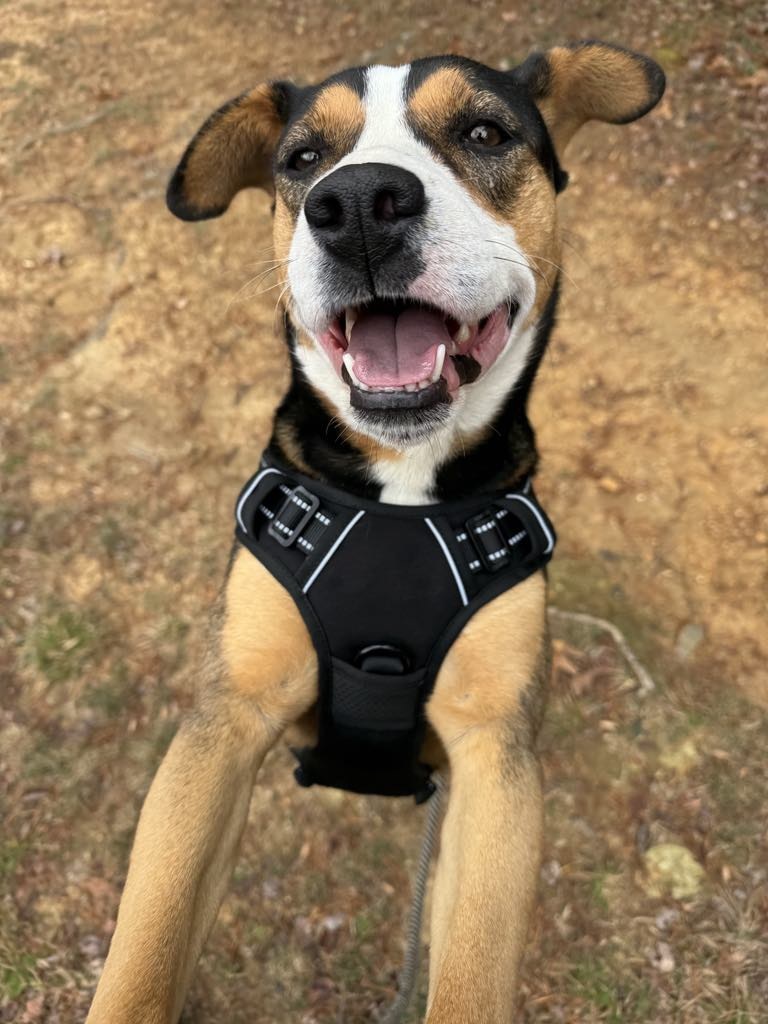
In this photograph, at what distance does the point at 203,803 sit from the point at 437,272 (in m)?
1.91

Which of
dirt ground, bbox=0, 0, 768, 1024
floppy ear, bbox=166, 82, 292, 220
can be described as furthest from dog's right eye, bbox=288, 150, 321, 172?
dirt ground, bbox=0, 0, 768, 1024

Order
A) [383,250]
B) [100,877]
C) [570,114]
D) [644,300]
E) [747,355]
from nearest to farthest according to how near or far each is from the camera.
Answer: [383,250]
[570,114]
[100,877]
[747,355]
[644,300]

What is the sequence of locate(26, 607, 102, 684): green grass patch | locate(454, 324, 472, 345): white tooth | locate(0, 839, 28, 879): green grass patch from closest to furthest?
1. locate(454, 324, 472, 345): white tooth
2. locate(0, 839, 28, 879): green grass patch
3. locate(26, 607, 102, 684): green grass patch

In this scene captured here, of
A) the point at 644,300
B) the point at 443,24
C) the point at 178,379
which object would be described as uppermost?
the point at 443,24

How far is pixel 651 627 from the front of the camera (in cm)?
446

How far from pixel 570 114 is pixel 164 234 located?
3.76 metres

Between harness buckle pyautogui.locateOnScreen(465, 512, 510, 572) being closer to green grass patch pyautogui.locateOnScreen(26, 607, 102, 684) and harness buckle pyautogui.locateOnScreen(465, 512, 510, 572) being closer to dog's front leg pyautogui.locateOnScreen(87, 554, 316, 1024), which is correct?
dog's front leg pyautogui.locateOnScreen(87, 554, 316, 1024)

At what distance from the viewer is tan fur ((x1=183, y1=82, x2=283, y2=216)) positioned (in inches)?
124

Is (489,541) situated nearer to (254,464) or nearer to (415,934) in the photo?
(415,934)

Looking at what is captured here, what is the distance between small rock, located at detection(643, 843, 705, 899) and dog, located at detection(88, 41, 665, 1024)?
1451 mm

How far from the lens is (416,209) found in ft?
7.23

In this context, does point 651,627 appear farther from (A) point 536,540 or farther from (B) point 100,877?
(B) point 100,877

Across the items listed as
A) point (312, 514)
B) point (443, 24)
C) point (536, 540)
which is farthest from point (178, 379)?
point (443, 24)

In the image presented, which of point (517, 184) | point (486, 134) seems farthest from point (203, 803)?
point (486, 134)
